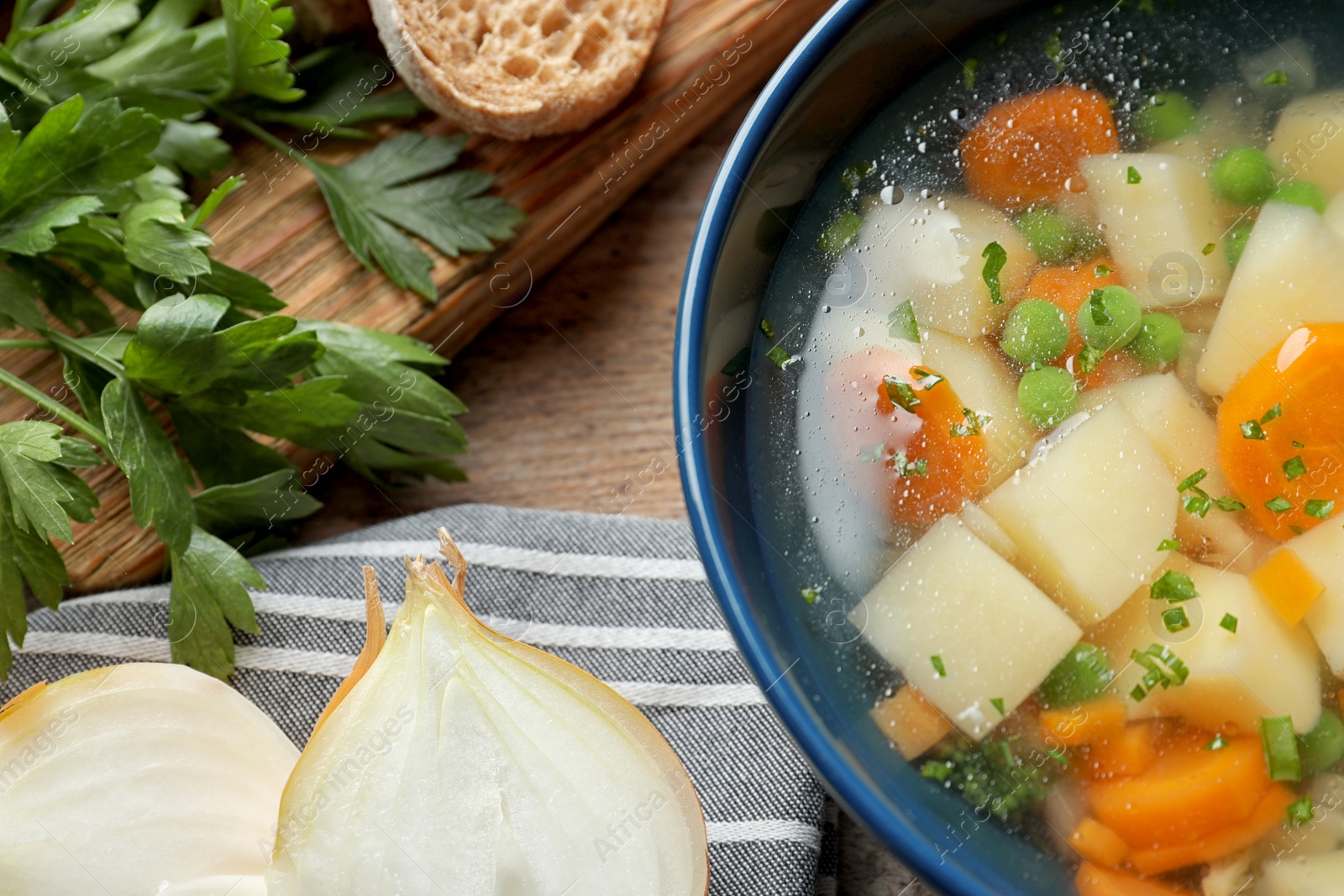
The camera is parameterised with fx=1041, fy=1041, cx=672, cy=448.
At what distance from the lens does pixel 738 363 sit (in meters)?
1.16

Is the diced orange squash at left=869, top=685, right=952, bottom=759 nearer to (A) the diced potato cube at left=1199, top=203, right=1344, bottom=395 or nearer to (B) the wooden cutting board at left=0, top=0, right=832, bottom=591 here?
(A) the diced potato cube at left=1199, top=203, right=1344, bottom=395

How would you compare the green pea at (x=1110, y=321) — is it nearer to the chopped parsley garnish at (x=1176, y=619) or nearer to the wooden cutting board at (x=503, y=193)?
the chopped parsley garnish at (x=1176, y=619)

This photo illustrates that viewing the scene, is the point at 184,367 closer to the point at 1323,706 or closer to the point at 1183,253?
the point at 1183,253

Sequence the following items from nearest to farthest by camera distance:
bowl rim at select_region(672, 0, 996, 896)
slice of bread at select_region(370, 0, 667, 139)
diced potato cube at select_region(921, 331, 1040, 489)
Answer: bowl rim at select_region(672, 0, 996, 896)
diced potato cube at select_region(921, 331, 1040, 489)
slice of bread at select_region(370, 0, 667, 139)

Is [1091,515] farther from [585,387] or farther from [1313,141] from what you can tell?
[585,387]

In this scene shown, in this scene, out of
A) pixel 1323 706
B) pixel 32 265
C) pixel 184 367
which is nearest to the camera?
pixel 1323 706

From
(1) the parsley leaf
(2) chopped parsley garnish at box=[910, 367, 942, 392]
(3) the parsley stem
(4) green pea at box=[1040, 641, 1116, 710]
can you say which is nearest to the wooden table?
(1) the parsley leaf

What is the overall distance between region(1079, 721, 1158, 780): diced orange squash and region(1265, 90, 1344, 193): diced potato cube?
624 mm

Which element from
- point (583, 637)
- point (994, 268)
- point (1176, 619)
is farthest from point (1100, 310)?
point (583, 637)

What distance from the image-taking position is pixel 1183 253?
1132 millimetres

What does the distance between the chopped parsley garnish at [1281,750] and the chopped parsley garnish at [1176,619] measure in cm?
12

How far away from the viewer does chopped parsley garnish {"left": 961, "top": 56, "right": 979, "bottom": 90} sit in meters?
1.22

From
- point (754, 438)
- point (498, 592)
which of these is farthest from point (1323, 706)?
point (498, 592)

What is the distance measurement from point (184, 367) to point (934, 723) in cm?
96
